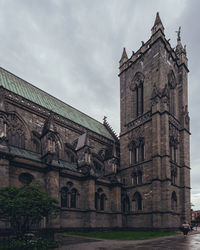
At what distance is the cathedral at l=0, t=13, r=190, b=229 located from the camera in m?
27.0

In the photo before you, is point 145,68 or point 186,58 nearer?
point 145,68

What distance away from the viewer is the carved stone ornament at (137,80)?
41094 millimetres

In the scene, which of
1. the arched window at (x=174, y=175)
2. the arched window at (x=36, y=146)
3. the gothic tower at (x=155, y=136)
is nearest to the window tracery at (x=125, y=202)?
the gothic tower at (x=155, y=136)

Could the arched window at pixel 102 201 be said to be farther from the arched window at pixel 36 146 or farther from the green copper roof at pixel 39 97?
the green copper roof at pixel 39 97

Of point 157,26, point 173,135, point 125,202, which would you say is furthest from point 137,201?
point 157,26

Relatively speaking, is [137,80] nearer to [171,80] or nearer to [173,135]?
[171,80]

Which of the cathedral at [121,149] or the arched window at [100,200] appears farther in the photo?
the arched window at [100,200]

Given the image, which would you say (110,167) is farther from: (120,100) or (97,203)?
(120,100)

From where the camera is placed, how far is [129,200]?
36094 millimetres

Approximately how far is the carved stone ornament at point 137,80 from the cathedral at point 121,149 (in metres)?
0.18

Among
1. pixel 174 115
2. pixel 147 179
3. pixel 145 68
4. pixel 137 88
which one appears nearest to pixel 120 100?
pixel 137 88

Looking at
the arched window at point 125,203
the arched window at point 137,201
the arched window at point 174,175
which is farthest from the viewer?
the arched window at point 125,203

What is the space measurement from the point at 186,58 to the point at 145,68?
1022 centimetres

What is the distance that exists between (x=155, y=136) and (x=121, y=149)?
8682 millimetres
